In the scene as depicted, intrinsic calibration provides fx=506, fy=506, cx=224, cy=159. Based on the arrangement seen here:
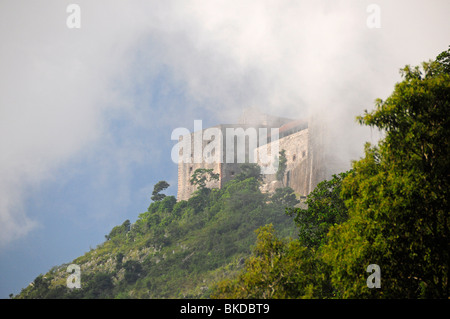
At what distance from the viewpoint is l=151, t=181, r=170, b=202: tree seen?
240 ft

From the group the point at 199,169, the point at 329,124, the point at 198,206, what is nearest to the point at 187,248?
the point at 198,206

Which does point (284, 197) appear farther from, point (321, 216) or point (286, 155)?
point (321, 216)

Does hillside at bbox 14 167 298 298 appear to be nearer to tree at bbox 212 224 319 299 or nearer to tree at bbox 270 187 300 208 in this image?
tree at bbox 270 187 300 208

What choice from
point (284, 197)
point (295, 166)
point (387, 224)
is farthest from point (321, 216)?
point (295, 166)

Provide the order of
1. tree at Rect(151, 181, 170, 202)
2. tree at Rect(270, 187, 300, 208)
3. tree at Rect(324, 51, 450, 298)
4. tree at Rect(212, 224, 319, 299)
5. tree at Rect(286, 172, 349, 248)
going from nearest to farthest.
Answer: tree at Rect(324, 51, 450, 298), tree at Rect(212, 224, 319, 299), tree at Rect(286, 172, 349, 248), tree at Rect(270, 187, 300, 208), tree at Rect(151, 181, 170, 202)

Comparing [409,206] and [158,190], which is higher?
[158,190]

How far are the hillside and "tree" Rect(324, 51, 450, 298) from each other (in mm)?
28141

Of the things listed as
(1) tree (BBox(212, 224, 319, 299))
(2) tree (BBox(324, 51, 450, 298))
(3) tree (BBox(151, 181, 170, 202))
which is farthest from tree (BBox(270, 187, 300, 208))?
(2) tree (BBox(324, 51, 450, 298))

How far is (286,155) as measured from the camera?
65.7m

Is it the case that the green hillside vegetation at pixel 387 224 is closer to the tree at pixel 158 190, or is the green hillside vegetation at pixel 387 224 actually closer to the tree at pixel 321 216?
the tree at pixel 321 216

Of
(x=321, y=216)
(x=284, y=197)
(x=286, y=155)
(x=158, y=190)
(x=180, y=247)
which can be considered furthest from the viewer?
(x=158, y=190)

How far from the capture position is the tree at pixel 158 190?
73.0m

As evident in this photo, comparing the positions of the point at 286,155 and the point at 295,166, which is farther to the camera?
the point at 286,155

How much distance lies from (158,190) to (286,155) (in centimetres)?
2004
